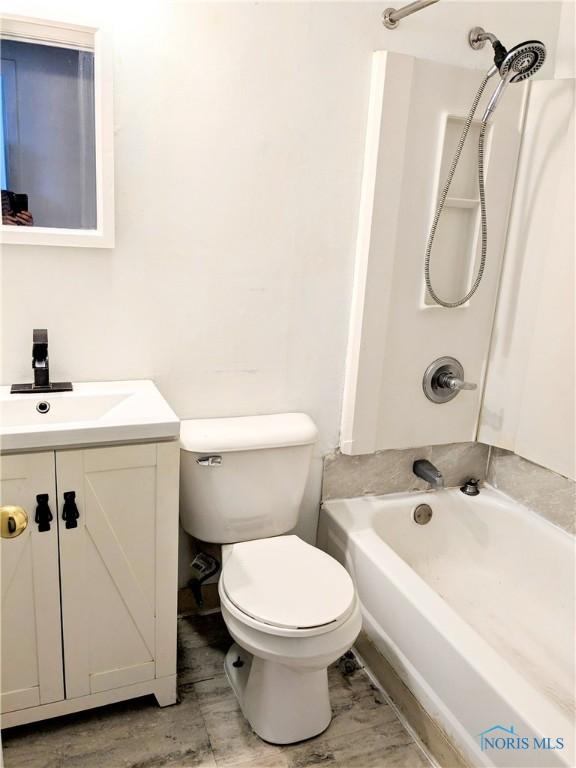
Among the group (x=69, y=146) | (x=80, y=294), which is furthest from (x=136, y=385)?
(x=69, y=146)

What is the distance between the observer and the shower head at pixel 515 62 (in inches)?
64.1

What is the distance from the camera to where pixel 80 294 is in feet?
5.56

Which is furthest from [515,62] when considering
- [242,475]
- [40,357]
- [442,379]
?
[40,357]

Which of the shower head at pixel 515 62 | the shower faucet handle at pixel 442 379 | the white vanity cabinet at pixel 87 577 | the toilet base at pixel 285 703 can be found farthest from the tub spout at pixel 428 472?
the shower head at pixel 515 62

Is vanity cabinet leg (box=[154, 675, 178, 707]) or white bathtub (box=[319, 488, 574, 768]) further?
vanity cabinet leg (box=[154, 675, 178, 707])

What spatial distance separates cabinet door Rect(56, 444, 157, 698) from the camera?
4.72 ft

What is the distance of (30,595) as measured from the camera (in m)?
1.44

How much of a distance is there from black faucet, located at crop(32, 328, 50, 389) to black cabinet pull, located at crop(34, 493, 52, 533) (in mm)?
348

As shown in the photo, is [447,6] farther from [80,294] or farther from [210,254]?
[80,294]

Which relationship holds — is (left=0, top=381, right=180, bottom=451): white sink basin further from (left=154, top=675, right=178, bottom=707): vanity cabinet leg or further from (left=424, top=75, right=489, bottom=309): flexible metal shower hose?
(left=424, top=75, right=489, bottom=309): flexible metal shower hose

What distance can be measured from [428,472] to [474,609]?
49 centimetres

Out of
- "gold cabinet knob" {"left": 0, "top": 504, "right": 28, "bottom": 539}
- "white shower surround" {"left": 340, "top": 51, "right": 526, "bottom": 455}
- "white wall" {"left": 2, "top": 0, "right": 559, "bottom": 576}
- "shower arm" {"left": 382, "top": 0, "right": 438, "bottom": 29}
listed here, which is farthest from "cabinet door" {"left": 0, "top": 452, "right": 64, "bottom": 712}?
"shower arm" {"left": 382, "top": 0, "right": 438, "bottom": 29}

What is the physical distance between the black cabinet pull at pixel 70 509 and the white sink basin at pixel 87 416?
0.44 feet

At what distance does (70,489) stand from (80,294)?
0.58 m
